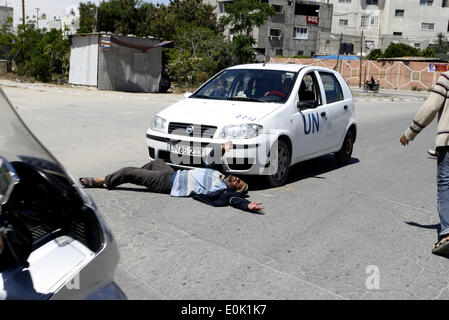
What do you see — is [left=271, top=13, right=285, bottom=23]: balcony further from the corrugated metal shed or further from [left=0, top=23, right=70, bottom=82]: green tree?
the corrugated metal shed

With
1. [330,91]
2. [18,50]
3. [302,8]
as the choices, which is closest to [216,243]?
[330,91]

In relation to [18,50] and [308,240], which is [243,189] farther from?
[18,50]

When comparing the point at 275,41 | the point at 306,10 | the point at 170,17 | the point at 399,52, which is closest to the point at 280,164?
the point at 170,17

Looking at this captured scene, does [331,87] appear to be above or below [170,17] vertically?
below

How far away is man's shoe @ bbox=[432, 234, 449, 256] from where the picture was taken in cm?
460

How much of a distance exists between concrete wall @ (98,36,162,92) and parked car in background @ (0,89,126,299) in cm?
2446

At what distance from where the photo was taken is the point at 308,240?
491cm

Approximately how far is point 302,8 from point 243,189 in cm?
7115

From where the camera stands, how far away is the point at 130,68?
26.8 m

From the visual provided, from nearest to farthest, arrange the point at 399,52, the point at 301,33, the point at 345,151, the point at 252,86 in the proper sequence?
1. the point at 252,86
2. the point at 345,151
3. the point at 399,52
4. the point at 301,33

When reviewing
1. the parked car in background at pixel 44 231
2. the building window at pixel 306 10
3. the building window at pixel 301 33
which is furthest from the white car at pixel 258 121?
the building window at pixel 306 10

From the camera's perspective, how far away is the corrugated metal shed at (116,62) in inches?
1015

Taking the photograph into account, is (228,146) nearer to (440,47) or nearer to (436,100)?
(436,100)

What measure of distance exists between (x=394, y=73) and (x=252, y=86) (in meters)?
47.4
